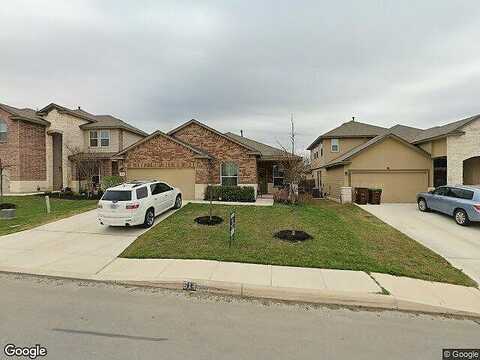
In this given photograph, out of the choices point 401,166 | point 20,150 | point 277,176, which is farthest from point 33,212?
point 401,166

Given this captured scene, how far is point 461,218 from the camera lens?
12.4 m

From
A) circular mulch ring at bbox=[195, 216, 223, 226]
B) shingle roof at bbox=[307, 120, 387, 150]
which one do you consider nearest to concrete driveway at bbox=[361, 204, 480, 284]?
circular mulch ring at bbox=[195, 216, 223, 226]

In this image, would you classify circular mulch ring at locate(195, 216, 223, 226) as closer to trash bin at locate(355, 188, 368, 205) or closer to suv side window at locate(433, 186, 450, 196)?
trash bin at locate(355, 188, 368, 205)

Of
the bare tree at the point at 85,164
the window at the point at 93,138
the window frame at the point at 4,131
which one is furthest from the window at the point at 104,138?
the window frame at the point at 4,131

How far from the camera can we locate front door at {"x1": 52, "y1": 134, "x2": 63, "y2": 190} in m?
25.1

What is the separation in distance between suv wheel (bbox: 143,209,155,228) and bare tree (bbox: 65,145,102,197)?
1366 centimetres

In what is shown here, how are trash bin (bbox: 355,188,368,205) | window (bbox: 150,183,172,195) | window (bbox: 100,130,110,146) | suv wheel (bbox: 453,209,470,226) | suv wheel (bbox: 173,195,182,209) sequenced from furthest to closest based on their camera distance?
1. window (bbox: 100,130,110,146)
2. trash bin (bbox: 355,188,368,205)
3. suv wheel (bbox: 173,195,182,209)
4. window (bbox: 150,183,172,195)
5. suv wheel (bbox: 453,209,470,226)

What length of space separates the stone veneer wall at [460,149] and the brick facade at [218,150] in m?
→ 11.9

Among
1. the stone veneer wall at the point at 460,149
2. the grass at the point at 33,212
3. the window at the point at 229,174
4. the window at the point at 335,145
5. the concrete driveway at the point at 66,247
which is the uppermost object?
the window at the point at 335,145

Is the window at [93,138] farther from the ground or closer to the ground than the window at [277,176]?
farther from the ground

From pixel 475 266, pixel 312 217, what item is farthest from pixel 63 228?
pixel 475 266

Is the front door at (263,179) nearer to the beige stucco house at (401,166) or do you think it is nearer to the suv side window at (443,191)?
the beige stucco house at (401,166)

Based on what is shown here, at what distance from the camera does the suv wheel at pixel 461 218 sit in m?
12.2

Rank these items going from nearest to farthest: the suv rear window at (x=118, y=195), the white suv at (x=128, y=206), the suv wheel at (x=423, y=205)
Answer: the white suv at (x=128, y=206) → the suv rear window at (x=118, y=195) → the suv wheel at (x=423, y=205)
